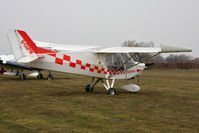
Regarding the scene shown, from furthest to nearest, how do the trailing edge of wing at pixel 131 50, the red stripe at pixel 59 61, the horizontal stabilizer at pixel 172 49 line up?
the red stripe at pixel 59 61 < the trailing edge of wing at pixel 131 50 < the horizontal stabilizer at pixel 172 49

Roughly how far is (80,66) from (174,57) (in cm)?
10102

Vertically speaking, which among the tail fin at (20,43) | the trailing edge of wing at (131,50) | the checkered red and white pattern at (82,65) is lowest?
the checkered red and white pattern at (82,65)

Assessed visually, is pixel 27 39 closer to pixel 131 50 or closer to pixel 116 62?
pixel 116 62

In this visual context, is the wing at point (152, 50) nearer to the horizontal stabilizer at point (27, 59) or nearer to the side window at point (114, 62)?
the side window at point (114, 62)

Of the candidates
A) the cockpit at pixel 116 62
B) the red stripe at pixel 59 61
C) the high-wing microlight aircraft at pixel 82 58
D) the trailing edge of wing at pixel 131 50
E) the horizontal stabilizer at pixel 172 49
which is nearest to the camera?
the horizontal stabilizer at pixel 172 49

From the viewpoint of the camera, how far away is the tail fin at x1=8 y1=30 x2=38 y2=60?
11125 millimetres

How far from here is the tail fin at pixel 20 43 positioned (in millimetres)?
11125

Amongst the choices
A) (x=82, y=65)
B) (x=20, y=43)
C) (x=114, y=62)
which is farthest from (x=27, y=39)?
(x=114, y=62)

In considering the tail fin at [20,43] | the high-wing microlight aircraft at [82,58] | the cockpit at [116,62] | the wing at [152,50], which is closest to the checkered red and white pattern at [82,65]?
the high-wing microlight aircraft at [82,58]

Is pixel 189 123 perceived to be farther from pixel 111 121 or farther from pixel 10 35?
pixel 10 35

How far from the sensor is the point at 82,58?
11.7m

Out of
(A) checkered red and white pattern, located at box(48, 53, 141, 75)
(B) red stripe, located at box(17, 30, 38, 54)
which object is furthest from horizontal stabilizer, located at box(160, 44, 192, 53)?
(B) red stripe, located at box(17, 30, 38, 54)

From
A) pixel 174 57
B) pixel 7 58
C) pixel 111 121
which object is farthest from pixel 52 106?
pixel 174 57

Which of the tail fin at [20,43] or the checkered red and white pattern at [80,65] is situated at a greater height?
the tail fin at [20,43]
